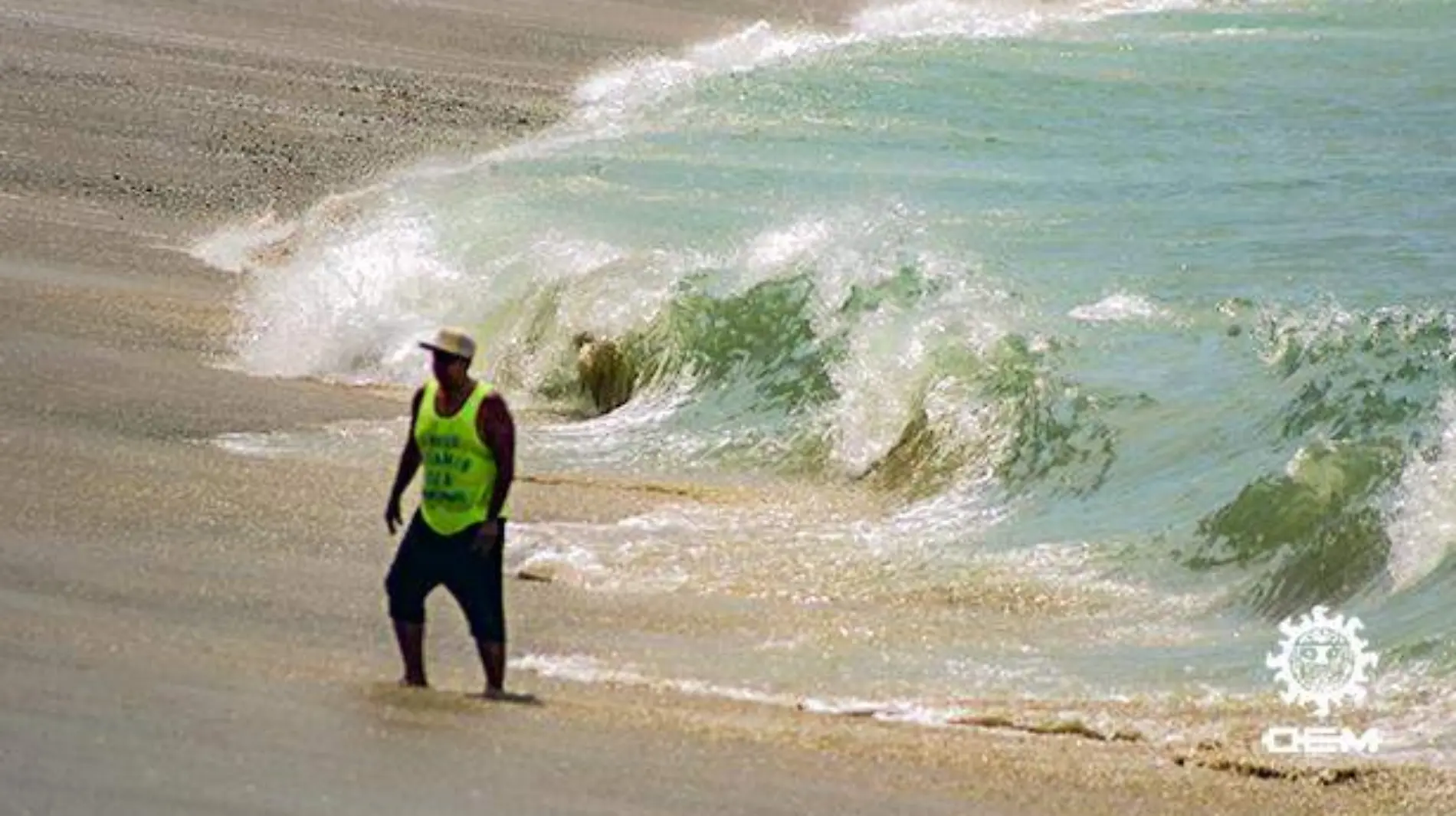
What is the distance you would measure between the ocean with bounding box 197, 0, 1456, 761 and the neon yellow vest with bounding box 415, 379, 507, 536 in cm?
74

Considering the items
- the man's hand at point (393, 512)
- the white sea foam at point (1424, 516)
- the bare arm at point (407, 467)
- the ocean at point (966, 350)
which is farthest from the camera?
the white sea foam at point (1424, 516)

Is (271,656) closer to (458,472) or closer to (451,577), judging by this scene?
(451,577)

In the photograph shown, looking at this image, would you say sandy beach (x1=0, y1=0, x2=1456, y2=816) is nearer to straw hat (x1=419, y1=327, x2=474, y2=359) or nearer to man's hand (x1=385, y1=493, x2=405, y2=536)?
man's hand (x1=385, y1=493, x2=405, y2=536)

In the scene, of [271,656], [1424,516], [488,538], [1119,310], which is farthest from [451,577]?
[1119,310]

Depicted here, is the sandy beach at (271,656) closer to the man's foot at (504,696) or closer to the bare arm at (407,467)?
the man's foot at (504,696)

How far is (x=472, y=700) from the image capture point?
1085 centimetres

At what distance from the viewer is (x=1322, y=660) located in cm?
1189

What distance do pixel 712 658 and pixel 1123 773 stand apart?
77.8 inches

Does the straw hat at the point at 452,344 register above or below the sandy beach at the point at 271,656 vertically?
above

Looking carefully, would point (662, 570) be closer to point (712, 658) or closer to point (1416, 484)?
point (712, 658)

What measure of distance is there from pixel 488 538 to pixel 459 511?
13 cm

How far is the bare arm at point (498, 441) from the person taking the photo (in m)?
11.1

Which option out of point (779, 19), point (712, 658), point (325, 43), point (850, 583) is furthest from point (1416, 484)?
point (779, 19)

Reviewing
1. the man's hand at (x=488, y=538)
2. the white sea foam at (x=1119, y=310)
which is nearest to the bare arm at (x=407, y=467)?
the man's hand at (x=488, y=538)
